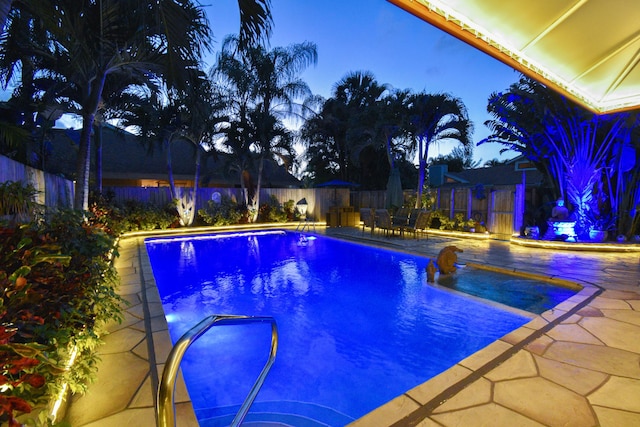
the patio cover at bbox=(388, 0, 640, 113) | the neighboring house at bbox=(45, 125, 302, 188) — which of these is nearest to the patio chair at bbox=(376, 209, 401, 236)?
the patio cover at bbox=(388, 0, 640, 113)

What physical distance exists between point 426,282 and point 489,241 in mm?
5848

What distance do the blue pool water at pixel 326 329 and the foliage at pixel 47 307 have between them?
122 cm

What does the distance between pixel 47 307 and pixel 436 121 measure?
13.5 m

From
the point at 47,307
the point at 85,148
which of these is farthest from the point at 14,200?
the point at 85,148

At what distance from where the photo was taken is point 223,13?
11.7ft

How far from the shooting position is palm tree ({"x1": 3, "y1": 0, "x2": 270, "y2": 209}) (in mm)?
3020

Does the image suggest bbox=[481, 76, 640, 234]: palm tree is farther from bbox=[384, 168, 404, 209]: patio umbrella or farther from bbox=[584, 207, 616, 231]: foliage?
bbox=[384, 168, 404, 209]: patio umbrella

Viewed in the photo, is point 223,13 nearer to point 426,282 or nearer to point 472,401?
point 472,401

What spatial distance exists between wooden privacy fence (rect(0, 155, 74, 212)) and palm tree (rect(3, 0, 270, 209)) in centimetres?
60

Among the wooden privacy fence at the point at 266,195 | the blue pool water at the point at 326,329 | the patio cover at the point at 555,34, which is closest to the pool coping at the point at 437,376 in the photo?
the blue pool water at the point at 326,329

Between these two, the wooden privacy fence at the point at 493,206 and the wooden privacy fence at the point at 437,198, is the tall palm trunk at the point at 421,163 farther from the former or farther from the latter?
the wooden privacy fence at the point at 493,206

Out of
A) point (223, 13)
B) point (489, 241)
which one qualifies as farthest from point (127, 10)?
point (489, 241)

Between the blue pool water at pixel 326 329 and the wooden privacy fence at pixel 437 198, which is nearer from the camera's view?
the blue pool water at pixel 326 329

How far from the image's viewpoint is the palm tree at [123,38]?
9.91ft
